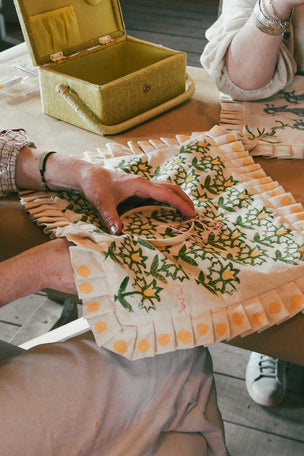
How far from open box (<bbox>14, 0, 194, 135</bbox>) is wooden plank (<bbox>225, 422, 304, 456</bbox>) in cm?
79

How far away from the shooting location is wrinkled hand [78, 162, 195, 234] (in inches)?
33.4

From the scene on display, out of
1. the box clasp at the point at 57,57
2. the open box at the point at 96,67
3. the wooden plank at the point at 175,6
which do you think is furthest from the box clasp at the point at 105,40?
the wooden plank at the point at 175,6

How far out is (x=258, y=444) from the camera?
1.33m

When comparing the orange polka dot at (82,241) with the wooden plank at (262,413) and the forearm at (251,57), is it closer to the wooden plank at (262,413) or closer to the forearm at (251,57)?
the forearm at (251,57)

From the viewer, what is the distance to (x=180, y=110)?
123cm

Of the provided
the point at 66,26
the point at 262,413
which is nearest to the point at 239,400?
the point at 262,413

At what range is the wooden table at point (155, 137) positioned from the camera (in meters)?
0.73

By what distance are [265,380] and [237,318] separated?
79 centimetres

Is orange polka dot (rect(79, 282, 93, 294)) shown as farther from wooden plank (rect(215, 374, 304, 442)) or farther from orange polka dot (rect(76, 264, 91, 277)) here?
wooden plank (rect(215, 374, 304, 442))

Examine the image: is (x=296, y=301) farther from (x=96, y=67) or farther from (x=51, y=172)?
(x=96, y=67)

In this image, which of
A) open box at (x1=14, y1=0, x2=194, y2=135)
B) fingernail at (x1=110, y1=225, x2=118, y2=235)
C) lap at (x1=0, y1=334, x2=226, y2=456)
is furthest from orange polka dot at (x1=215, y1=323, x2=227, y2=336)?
open box at (x1=14, y1=0, x2=194, y2=135)

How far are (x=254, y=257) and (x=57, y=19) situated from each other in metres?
0.75

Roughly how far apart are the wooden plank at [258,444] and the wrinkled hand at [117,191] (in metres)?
0.73

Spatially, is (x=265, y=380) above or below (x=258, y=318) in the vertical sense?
below
